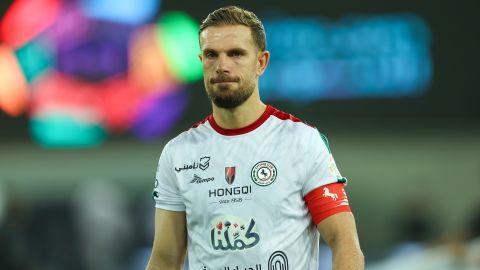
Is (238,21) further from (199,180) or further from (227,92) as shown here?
(199,180)

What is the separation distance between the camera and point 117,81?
10.5 meters

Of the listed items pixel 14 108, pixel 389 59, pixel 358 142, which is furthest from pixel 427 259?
pixel 14 108

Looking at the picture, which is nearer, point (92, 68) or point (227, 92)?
point (227, 92)

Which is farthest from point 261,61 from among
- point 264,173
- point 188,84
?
point 188,84

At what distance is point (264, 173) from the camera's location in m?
3.79

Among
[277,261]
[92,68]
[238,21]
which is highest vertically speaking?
[92,68]

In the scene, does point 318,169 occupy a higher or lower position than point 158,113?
lower

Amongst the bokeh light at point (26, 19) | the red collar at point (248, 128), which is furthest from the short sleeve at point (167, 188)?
the bokeh light at point (26, 19)

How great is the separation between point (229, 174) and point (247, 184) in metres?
0.09

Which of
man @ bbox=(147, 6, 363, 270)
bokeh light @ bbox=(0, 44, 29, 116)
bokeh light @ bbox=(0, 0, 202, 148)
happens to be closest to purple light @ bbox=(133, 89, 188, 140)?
bokeh light @ bbox=(0, 0, 202, 148)

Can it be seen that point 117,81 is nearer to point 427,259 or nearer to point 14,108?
point 14,108

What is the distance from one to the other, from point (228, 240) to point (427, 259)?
14.0 feet

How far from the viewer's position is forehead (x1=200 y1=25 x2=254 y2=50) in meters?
3.81

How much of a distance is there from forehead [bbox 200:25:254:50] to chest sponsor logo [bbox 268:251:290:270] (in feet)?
2.47
